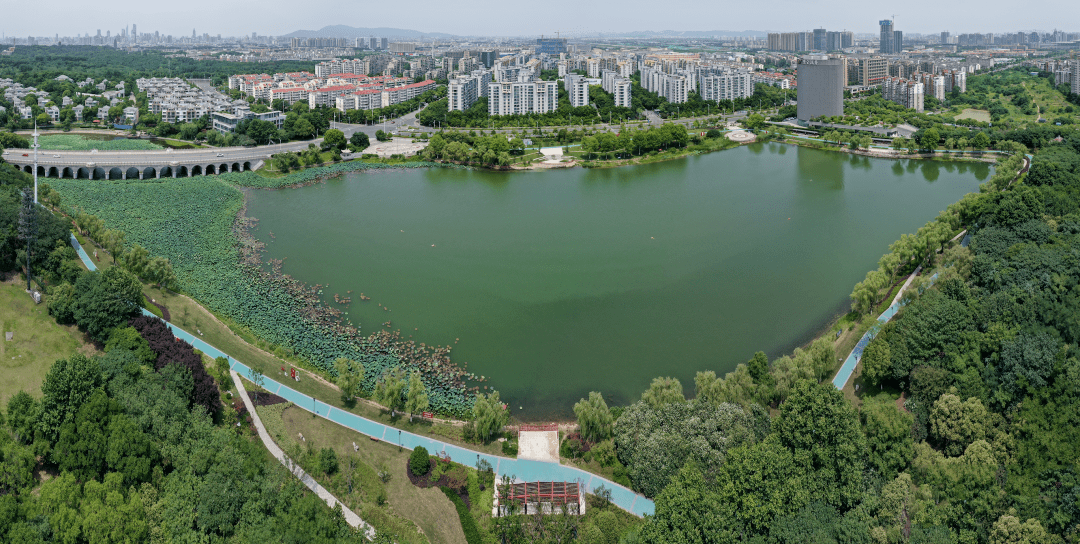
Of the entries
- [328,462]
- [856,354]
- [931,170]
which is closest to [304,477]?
[328,462]

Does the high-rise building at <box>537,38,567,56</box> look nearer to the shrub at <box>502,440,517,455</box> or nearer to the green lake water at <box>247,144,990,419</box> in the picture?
the green lake water at <box>247,144,990,419</box>

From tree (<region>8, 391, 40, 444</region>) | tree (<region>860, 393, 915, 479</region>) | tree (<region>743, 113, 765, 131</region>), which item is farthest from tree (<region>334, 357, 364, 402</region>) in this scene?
tree (<region>743, 113, 765, 131</region>)

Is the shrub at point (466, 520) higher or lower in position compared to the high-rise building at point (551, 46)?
lower

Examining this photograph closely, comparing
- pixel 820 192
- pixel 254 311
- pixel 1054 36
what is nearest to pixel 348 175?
pixel 254 311

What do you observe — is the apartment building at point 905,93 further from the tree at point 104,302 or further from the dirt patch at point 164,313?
the tree at point 104,302

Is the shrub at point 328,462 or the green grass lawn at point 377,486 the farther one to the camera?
the shrub at point 328,462

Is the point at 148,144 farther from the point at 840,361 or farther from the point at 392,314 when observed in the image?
the point at 840,361

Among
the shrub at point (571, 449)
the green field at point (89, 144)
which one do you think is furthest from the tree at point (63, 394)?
the green field at point (89, 144)
